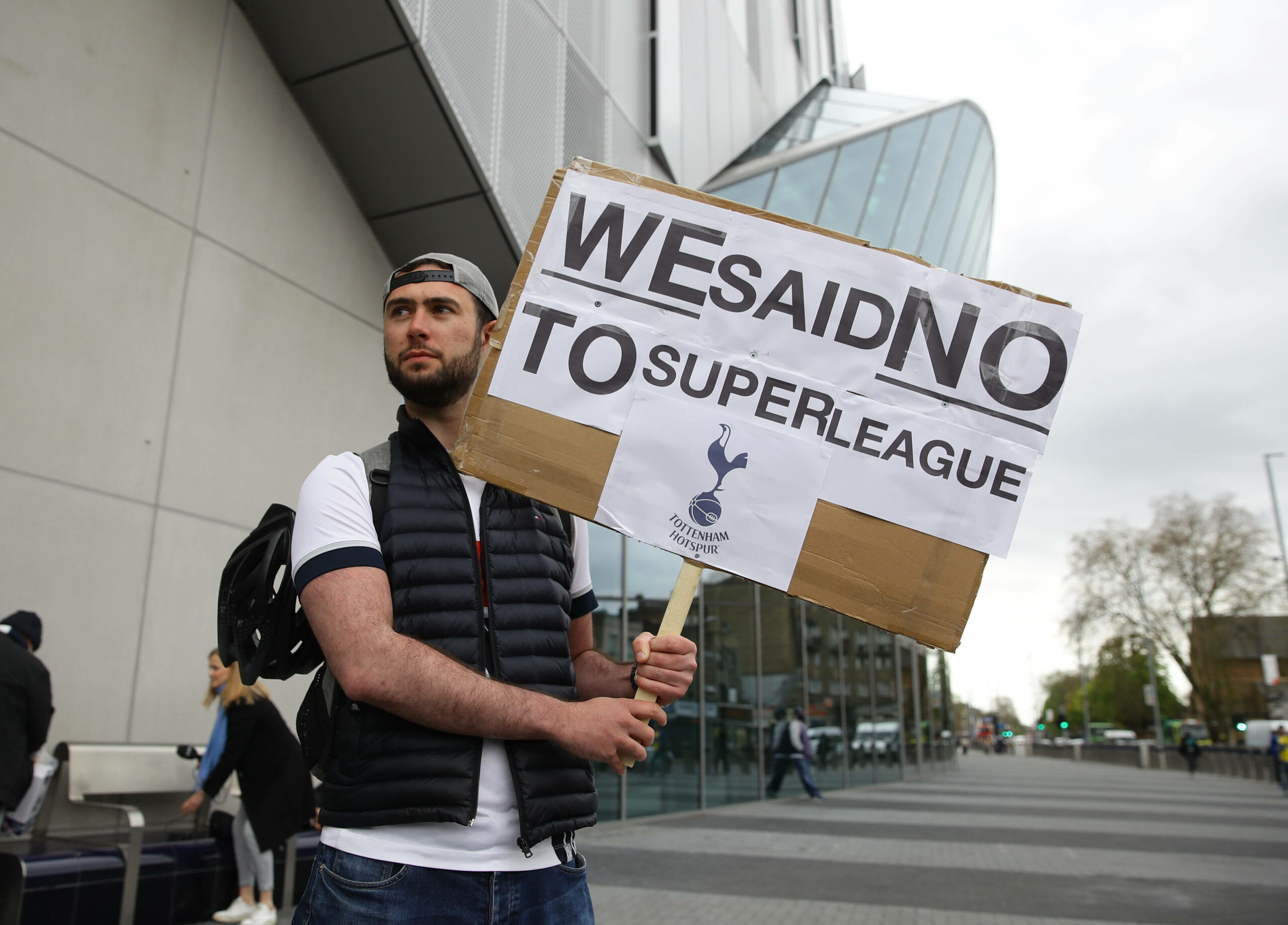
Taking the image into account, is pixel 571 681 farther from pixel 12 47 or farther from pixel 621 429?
pixel 12 47

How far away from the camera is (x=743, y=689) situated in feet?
54.1

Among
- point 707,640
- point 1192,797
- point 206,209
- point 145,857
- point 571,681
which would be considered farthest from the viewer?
point 1192,797

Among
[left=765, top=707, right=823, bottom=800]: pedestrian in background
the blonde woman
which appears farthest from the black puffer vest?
[left=765, top=707, right=823, bottom=800]: pedestrian in background

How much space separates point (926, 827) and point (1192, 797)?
13.6 metres

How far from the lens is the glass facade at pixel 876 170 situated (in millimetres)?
16859

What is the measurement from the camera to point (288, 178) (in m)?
8.24

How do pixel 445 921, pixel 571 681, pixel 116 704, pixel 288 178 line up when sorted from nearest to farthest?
pixel 445 921 < pixel 571 681 < pixel 116 704 < pixel 288 178

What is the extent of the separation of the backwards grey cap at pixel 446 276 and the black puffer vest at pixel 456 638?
0.93 ft

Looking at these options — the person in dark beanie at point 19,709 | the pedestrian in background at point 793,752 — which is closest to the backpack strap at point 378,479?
Answer: the person in dark beanie at point 19,709

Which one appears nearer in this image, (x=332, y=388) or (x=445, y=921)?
(x=445, y=921)

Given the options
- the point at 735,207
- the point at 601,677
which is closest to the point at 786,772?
the point at 601,677

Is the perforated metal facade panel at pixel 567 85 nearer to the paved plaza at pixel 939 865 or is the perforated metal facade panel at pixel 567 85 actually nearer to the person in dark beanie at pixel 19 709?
the person in dark beanie at pixel 19 709

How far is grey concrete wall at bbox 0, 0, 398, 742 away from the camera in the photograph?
19.6 ft

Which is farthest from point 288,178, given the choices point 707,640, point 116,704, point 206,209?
point 707,640
